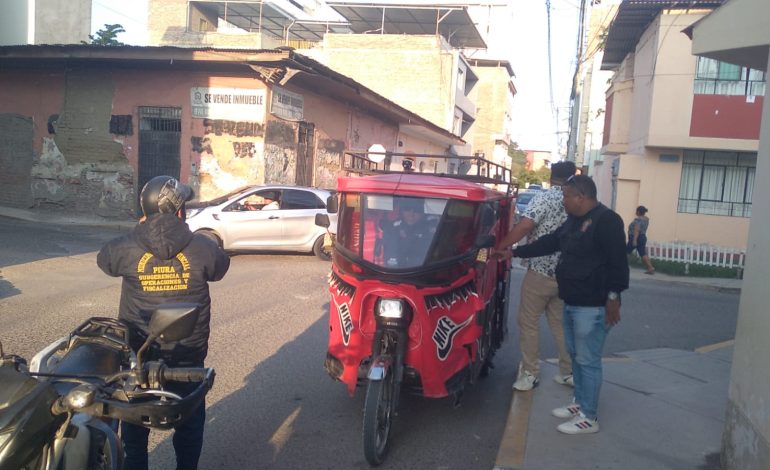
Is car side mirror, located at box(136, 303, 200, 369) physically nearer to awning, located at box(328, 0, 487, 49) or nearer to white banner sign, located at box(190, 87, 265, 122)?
white banner sign, located at box(190, 87, 265, 122)

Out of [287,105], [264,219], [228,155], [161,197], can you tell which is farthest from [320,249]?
[161,197]

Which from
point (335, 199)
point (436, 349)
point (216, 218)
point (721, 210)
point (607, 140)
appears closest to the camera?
point (436, 349)

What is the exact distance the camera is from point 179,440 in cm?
367

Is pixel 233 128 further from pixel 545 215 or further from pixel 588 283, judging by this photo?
pixel 588 283

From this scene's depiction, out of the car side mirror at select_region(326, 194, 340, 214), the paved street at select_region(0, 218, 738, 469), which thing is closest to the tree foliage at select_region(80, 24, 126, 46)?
Result: the paved street at select_region(0, 218, 738, 469)

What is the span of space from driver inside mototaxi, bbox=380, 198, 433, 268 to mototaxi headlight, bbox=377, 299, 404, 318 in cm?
30

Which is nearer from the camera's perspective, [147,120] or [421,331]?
[421,331]

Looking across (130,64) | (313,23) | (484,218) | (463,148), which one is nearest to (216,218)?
(130,64)

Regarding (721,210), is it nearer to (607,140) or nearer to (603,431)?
(607,140)

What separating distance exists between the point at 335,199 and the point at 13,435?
13.1ft

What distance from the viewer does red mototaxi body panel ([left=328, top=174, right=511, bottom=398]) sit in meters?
4.82

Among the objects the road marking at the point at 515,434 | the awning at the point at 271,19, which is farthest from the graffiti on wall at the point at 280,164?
the awning at the point at 271,19

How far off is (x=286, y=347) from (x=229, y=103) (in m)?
12.0

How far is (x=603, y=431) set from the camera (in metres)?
5.09
